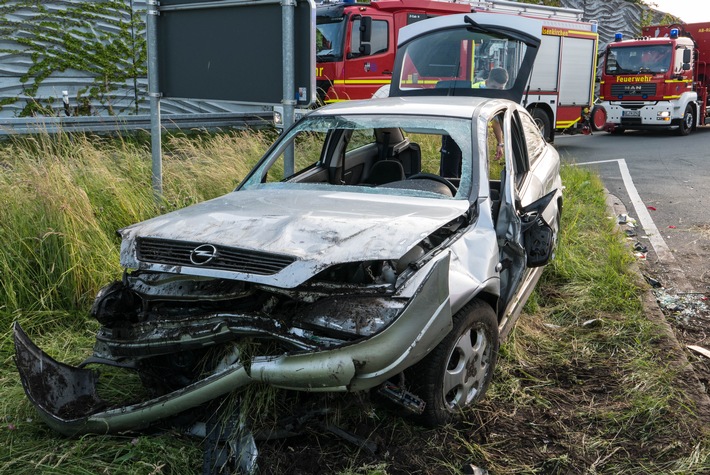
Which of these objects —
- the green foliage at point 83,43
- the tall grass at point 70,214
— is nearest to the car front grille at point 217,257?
the tall grass at point 70,214

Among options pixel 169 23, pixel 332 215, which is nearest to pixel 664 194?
pixel 169 23

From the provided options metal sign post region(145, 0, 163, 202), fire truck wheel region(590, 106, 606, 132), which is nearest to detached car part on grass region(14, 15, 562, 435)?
metal sign post region(145, 0, 163, 202)

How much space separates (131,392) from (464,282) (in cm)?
190

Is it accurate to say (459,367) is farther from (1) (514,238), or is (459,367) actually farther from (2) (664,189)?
(2) (664,189)

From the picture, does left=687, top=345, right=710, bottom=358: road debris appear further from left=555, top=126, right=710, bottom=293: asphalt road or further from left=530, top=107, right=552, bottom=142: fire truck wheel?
left=530, top=107, right=552, bottom=142: fire truck wheel

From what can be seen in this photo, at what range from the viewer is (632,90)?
1925cm

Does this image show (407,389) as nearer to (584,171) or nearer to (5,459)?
(5,459)

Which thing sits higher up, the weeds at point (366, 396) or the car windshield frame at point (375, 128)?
the car windshield frame at point (375, 128)

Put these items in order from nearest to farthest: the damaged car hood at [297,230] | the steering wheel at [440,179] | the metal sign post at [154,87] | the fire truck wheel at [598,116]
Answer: the damaged car hood at [297,230], the steering wheel at [440,179], the metal sign post at [154,87], the fire truck wheel at [598,116]

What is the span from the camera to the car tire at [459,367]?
3.31 metres

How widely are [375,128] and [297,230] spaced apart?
1535 mm

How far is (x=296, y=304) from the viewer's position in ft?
11.1

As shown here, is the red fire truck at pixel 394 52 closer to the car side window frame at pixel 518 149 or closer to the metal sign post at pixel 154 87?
the metal sign post at pixel 154 87

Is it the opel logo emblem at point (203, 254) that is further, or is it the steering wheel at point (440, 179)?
the steering wheel at point (440, 179)
